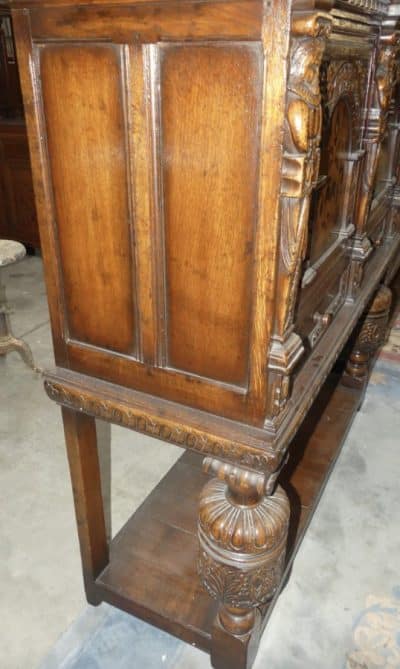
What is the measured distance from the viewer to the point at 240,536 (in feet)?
3.47

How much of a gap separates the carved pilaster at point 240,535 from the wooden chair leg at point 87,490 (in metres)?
0.31

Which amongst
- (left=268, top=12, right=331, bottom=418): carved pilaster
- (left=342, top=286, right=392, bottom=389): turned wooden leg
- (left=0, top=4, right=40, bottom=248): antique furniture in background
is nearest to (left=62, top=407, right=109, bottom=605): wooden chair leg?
(left=268, top=12, right=331, bottom=418): carved pilaster

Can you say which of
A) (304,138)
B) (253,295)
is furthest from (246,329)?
(304,138)

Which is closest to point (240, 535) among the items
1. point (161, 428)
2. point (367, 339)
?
point (161, 428)

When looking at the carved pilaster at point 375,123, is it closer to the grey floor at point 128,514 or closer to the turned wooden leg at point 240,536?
the turned wooden leg at point 240,536

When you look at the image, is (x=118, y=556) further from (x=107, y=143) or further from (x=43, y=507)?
(x=107, y=143)

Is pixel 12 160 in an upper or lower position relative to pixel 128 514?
upper

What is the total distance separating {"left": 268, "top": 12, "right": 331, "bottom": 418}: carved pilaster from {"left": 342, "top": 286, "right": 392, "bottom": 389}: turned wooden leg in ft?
4.23

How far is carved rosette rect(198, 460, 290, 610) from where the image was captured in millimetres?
1061

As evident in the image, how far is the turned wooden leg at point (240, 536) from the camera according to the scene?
1038mm

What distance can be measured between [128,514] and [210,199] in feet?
4.45

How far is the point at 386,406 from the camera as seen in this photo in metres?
2.48

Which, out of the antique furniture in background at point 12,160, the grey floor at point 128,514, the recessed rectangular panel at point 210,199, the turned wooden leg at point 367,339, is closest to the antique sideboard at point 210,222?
the recessed rectangular panel at point 210,199

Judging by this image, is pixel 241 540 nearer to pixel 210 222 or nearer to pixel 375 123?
pixel 210 222
